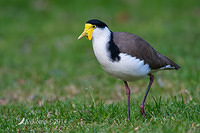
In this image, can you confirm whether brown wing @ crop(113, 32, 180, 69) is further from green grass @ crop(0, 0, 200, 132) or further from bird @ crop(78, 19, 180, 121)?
green grass @ crop(0, 0, 200, 132)

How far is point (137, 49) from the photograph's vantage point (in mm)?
3994

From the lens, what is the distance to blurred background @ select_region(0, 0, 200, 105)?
601cm

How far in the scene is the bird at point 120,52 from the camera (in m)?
3.82

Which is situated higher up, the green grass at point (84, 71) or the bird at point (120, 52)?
the bird at point (120, 52)

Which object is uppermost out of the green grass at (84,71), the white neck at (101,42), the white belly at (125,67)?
the white neck at (101,42)

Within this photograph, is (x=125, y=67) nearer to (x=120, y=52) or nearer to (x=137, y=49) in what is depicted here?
(x=120, y=52)

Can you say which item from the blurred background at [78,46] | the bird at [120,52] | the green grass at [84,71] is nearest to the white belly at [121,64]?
the bird at [120,52]

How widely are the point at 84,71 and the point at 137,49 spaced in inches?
130

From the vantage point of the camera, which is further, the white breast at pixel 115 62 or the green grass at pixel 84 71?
the green grass at pixel 84 71

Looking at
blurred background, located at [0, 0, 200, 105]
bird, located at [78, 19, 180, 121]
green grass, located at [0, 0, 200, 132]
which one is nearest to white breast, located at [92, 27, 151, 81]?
bird, located at [78, 19, 180, 121]

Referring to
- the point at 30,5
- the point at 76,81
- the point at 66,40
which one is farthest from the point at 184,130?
the point at 30,5

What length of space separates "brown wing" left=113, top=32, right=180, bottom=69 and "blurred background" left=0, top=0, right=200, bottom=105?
61cm

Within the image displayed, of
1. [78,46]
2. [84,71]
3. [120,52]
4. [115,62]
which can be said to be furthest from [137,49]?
[78,46]

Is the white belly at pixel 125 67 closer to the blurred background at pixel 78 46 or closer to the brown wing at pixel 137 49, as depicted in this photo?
the brown wing at pixel 137 49
